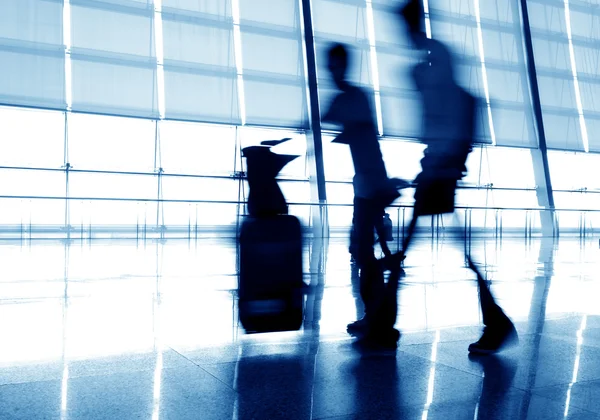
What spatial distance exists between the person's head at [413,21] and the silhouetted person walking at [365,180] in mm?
248

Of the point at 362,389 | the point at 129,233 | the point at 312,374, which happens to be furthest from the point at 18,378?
the point at 129,233

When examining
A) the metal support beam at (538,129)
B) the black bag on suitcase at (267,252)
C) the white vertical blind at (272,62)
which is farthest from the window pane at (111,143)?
the black bag on suitcase at (267,252)

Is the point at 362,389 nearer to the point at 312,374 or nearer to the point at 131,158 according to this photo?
the point at 312,374

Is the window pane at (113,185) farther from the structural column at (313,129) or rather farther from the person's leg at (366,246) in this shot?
the person's leg at (366,246)

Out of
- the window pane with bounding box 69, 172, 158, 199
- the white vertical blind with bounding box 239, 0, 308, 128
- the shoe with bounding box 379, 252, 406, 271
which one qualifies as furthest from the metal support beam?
the shoe with bounding box 379, 252, 406, 271

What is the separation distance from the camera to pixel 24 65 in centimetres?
1070

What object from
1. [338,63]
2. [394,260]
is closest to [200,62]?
[338,63]

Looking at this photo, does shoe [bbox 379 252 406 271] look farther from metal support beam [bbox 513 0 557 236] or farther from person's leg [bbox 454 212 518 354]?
metal support beam [bbox 513 0 557 236]

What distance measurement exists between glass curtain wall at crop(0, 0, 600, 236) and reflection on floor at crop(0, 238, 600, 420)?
7062 millimetres

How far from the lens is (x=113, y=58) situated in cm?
1109

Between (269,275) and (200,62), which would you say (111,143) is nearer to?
(200,62)

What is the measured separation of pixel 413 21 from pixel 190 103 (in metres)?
9.65

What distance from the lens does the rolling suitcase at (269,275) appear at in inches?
93.1

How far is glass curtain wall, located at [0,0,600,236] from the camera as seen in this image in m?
10.8
